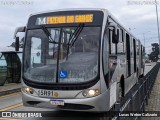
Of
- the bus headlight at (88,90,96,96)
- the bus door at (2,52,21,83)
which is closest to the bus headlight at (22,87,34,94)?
the bus headlight at (88,90,96,96)

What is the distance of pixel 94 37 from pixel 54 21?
1259 millimetres

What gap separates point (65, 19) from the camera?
8.67 metres

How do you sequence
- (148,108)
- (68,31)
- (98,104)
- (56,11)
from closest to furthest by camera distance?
(98,104) → (68,31) → (56,11) → (148,108)

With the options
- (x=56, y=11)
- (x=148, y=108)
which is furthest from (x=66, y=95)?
(x=148, y=108)

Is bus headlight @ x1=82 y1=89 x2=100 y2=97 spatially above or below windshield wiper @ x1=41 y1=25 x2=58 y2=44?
below

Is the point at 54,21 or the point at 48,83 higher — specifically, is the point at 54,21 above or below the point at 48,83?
above

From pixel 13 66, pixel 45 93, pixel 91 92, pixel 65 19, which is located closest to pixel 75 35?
pixel 65 19

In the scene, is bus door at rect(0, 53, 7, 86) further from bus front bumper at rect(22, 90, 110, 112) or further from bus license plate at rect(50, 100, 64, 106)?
bus license plate at rect(50, 100, 64, 106)

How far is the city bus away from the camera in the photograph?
793 cm

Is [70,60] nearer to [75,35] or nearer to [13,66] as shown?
[75,35]

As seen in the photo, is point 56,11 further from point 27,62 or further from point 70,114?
point 70,114

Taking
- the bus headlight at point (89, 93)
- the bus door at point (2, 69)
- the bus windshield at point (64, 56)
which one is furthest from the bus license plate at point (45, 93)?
the bus door at point (2, 69)

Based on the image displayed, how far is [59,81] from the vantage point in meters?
8.12

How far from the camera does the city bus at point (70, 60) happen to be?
793cm
